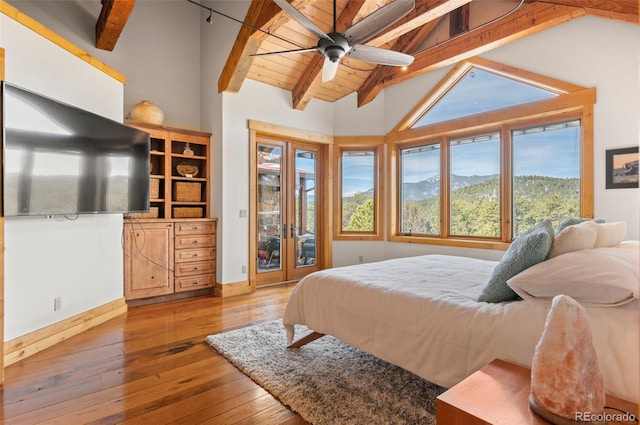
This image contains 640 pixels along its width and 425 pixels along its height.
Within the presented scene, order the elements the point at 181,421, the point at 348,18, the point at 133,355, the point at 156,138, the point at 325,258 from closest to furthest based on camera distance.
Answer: the point at 181,421 < the point at 133,355 < the point at 348,18 < the point at 156,138 < the point at 325,258

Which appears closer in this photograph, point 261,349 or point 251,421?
point 251,421

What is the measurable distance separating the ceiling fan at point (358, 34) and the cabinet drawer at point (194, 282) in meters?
3.06

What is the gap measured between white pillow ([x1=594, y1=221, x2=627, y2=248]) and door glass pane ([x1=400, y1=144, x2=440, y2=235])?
3012 mm

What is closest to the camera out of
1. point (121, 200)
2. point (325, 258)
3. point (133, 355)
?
point (133, 355)

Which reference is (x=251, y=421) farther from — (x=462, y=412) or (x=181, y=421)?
(x=462, y=412)

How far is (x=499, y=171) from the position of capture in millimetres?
4320

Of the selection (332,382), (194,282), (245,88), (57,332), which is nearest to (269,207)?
(194,282)

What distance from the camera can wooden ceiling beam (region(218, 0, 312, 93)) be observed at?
340 centimetres

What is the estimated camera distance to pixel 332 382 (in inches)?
82.4

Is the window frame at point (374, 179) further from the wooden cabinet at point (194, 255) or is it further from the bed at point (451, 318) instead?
the bed at point (451, 318)

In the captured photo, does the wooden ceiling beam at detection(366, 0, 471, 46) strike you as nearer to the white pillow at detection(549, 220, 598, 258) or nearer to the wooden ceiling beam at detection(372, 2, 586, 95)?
the wooden ceiling beam at detection(372, 2, 586, 95)

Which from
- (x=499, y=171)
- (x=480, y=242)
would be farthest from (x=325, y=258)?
(x=499, y=171)

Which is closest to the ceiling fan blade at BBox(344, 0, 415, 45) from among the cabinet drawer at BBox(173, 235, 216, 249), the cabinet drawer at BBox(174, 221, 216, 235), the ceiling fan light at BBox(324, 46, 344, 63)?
the ceiling fan light at BBox(324, 46, 344, 63)

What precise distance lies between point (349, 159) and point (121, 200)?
3.54 meters
